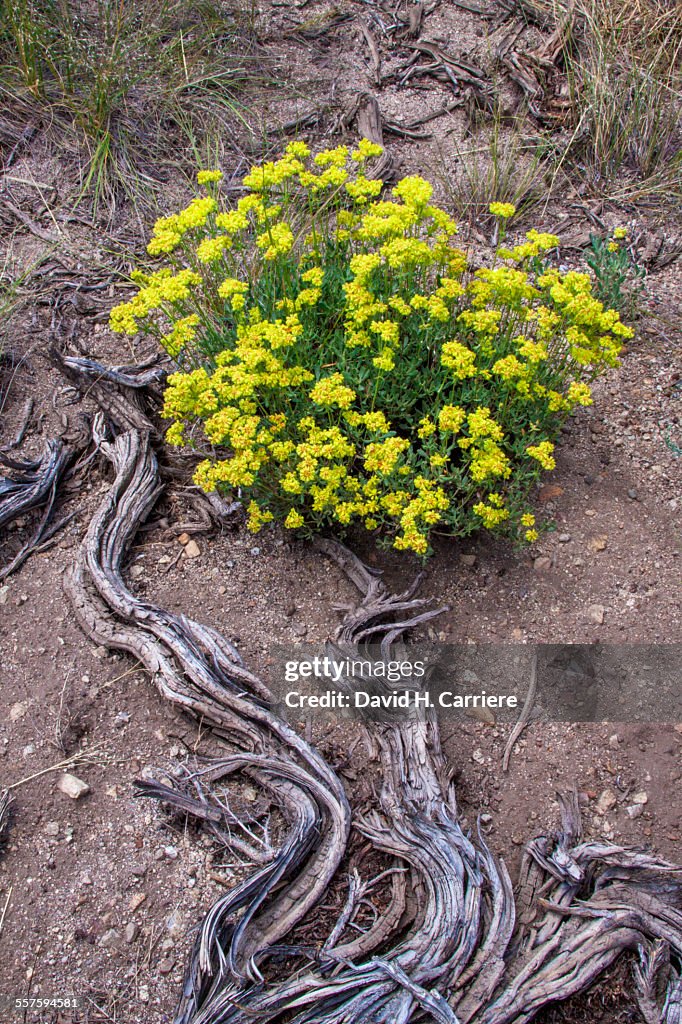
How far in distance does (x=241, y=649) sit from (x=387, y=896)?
107 centimetres

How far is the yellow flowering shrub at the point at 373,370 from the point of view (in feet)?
9.62

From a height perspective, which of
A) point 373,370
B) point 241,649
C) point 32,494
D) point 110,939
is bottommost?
point 110,939

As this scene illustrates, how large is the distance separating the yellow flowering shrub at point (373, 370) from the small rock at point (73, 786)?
109cm

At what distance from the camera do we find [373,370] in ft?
10.8

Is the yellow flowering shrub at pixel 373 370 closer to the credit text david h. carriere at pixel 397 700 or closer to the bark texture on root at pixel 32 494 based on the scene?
the credit text david h. carriere at pixel 397 700

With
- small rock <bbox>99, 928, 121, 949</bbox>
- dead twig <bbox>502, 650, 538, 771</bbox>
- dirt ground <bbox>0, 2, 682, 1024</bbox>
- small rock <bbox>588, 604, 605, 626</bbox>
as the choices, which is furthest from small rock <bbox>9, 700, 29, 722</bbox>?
small rock <bbox>588, 604, 605, 626</bbox>

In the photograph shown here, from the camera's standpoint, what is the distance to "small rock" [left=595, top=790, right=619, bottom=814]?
2783 millimetres

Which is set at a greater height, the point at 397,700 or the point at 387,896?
the point at 397,700

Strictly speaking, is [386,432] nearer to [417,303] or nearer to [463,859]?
[417,303]

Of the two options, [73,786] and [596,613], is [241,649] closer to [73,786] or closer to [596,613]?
[73,786]

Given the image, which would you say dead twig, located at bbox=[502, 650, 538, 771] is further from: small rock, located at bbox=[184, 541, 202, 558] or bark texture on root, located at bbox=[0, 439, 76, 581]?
bark texture on root, located at bbox=[0, 439, 76, 581]

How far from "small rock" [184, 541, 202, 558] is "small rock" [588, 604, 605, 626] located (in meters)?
1.66

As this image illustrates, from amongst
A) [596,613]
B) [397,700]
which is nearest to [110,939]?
[397,700]

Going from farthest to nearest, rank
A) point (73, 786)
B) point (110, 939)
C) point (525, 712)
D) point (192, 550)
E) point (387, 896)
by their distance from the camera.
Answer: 1. point (192, 550)
2. point (525, 712)
3. point (73, 786)
4. point (387, 896)
5. point (110, 939)
